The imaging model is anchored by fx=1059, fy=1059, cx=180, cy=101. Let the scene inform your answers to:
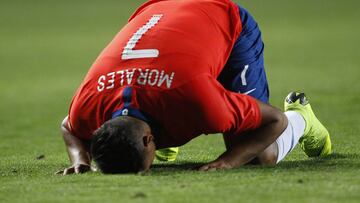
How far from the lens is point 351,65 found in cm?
1483

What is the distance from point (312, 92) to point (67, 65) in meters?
6.08

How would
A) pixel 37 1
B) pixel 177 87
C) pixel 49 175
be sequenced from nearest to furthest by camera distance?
pixel 177 87
pixel 49 175
pixel 37 1

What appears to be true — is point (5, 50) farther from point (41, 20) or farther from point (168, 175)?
point (168, 175)

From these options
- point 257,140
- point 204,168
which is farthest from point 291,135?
point 204,168

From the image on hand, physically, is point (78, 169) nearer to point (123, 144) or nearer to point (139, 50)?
point (123, 144)

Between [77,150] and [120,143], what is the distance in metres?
0.77

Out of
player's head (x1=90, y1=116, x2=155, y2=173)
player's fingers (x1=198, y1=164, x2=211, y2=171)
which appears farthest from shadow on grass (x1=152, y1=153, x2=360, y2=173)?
player's head (x1=90, y1=116, x2=155, y2=173)

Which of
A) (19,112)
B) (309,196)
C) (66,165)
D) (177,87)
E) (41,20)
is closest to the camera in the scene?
(309,196)

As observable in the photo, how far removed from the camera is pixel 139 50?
5.91 m

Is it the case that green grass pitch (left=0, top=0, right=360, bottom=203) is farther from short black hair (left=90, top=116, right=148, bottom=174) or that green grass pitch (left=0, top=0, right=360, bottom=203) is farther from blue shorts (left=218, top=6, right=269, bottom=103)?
blue shorts (left=218, top=6, right=269, bottom=103)

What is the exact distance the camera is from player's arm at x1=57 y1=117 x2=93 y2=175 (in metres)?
5.95

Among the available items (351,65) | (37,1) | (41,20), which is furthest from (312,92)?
(37,1)

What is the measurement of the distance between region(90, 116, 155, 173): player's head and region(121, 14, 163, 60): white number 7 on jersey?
1.71 ft

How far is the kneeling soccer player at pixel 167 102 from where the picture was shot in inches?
217
